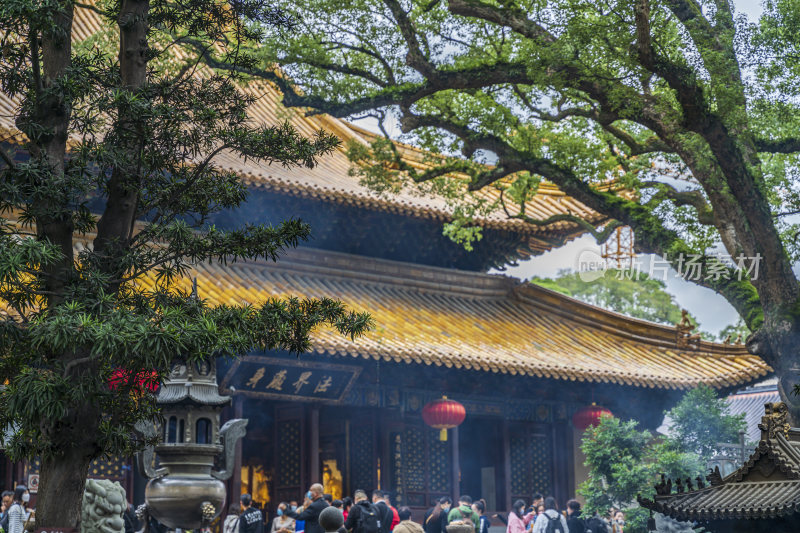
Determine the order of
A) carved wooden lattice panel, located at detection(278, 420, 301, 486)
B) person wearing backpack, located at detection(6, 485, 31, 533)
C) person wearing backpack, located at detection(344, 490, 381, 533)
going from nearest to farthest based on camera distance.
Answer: person wearing backpack, located at detection(344, 490, 381, 533)
person wearing backpack, located at detection(6, 485, 31, 533)
carved wooden lattice panel, located at detection(278, 420, 301, 486)

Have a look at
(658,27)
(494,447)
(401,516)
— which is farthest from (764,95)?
(494,447)

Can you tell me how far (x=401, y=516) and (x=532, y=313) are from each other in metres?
6.32

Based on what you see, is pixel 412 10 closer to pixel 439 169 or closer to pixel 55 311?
pixel 439 169

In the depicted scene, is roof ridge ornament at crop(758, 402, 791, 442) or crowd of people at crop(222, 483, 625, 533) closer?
roof ridge ornament at crop(758, 402, 791, 442)

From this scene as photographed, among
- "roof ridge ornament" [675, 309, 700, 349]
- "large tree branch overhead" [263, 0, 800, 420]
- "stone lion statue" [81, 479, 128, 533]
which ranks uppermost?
"large tree branch overhead" [263, 0, 800, 420]

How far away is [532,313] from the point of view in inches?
622

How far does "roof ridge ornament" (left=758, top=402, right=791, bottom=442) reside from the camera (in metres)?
5.59

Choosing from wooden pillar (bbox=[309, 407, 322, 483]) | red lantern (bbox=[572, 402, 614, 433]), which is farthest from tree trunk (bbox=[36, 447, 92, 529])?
red lantern (bbox=[572, 402, 614, 433])

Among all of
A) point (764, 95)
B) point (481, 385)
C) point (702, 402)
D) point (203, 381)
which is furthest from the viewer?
point (481, 385)

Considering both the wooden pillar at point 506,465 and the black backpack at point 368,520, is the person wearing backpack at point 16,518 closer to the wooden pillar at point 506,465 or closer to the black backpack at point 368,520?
the black backpack at point 368,520

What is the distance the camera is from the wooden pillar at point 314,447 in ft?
42.2

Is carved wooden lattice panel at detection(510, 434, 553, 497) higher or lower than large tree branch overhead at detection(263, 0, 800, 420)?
lower

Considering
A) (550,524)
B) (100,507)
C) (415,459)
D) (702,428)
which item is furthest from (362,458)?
(100,507)

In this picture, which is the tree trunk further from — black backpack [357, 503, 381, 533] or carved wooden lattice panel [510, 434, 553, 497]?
carved wooden lattice panel [510, 434, 553, 497]
